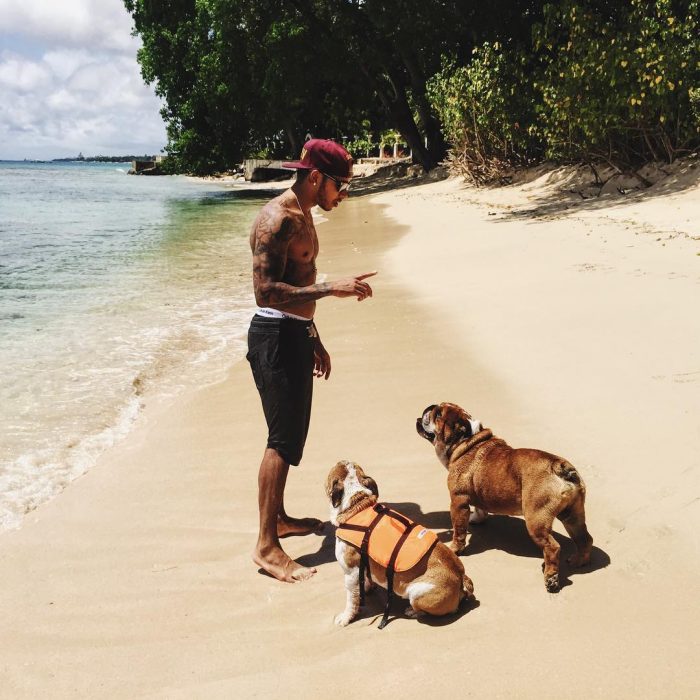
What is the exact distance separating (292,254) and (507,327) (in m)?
4.46

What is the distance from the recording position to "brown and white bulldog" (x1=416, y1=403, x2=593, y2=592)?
3.18 metres

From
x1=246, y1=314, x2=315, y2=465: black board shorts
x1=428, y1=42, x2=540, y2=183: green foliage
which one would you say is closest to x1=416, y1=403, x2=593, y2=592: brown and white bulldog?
x1=246, y1=314, x2=315, y2=465: black board shorts

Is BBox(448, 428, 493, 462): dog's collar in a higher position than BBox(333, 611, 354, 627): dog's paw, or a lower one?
higher

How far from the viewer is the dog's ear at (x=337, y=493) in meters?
3.36

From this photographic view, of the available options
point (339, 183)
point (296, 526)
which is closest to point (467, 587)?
point (296, 526)

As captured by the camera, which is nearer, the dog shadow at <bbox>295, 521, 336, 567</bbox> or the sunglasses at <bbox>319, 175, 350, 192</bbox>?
the sunglasses at <bbox>319, 175, 350, 192</bbox>

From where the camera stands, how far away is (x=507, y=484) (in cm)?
336

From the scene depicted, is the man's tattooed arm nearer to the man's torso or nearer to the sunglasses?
the man's torso

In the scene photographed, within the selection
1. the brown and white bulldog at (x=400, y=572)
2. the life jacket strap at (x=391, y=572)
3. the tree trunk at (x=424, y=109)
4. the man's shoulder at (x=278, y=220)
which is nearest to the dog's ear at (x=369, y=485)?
the brown and white bulldog at (x=400, y=572)

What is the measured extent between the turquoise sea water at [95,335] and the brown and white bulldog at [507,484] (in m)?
2.80

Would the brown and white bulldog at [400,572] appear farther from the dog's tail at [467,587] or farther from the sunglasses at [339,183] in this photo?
the sunglasses at [339,183]

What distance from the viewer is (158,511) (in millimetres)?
4359

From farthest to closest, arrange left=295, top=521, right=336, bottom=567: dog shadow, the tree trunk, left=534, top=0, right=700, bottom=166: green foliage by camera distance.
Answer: the tree trunk < left=534, top=0, right=700, bottom=166: green foliage < left=295, top=521, right=336, bottom=567: dog shadow

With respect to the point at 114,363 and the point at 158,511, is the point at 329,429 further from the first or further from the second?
the point at 114,363
